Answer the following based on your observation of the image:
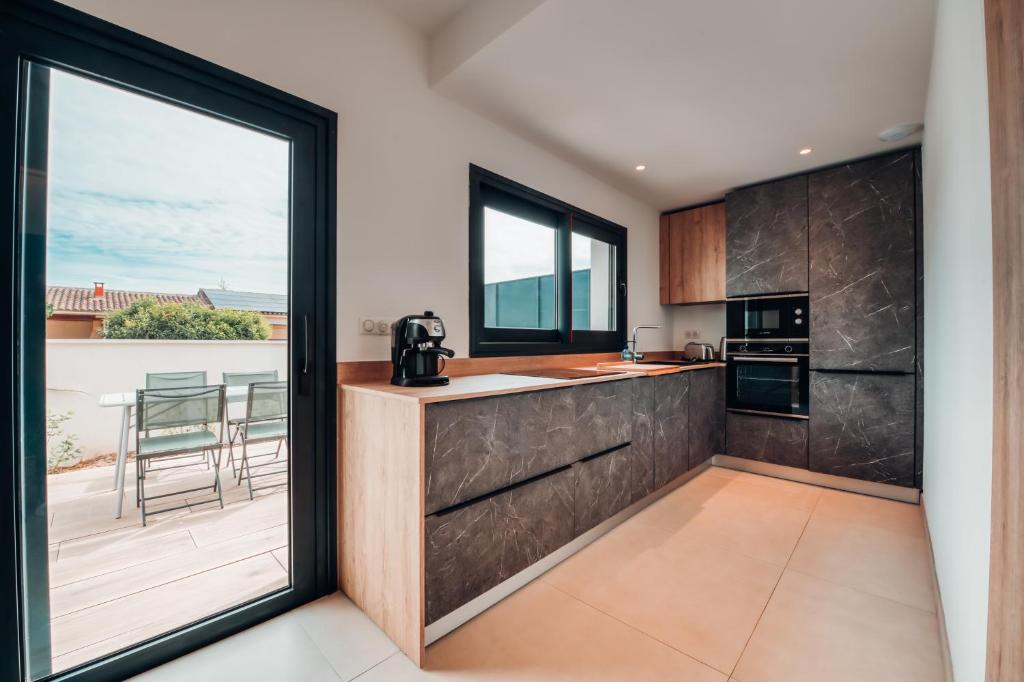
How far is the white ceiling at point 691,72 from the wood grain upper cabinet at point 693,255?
34.0 inches

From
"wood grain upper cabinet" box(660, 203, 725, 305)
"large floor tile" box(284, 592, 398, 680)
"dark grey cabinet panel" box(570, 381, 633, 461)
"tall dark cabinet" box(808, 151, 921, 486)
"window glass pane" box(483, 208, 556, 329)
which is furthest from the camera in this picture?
"wood grain upper cabinet" box(660, 203, 725, 305)

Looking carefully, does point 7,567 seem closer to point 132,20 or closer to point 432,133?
point 132,20

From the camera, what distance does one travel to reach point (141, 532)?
4.80ft

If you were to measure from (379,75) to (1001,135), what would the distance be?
211cm

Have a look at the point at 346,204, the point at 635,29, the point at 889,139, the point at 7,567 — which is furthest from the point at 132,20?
the point at 889,139

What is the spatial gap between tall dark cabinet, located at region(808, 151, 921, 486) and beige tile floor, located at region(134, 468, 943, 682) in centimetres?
78

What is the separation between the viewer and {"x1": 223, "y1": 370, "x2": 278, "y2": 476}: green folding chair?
1.64 metres

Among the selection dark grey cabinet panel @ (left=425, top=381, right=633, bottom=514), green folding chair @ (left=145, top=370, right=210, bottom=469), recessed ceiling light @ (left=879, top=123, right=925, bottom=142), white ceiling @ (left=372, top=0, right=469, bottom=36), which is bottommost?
dark grey cabinet panel @ (left=425, top=381, right=633, bottom=514)

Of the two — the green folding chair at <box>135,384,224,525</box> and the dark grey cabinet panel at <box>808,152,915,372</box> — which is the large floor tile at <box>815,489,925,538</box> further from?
the green folding chair at <box>135,384,224,525</box>

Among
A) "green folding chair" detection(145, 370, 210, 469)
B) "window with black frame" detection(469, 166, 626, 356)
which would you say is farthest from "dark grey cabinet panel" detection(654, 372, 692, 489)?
"green folding chair" detection(145, 370, 210, 469)

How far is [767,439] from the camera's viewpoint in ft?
11.0

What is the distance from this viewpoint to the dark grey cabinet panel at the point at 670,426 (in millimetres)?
2701

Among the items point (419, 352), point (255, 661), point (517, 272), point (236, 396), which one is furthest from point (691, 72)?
point (255, 661)

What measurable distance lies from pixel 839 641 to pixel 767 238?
109 inches
